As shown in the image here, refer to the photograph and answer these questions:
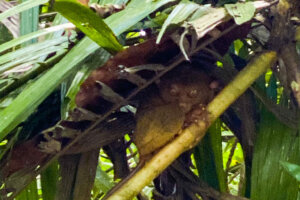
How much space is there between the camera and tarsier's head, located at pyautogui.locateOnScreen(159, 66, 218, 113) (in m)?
0.56

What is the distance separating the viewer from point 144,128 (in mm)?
559

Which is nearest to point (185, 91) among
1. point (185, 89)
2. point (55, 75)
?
point (185, 89)

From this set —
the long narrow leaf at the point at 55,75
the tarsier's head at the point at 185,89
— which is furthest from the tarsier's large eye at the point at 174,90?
the long narrow leaf at the point at 55,75

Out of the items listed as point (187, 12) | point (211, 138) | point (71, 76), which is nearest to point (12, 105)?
point (71, 76)

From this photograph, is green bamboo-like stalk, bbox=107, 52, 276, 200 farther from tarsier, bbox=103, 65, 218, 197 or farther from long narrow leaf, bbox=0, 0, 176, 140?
long narrow leaf, bbox=0, 0, 176, 140

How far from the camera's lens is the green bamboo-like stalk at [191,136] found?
51cm

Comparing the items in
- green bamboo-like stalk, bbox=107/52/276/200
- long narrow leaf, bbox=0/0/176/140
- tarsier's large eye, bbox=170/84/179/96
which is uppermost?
long narrow leaf, bbox=0/0/176/140

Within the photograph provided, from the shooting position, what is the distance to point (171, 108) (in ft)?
1.82

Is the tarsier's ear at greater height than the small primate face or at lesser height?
lesser

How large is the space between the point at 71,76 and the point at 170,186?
9.0 inches

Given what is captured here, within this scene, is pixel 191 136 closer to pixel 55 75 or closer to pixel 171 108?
pixel 171 108

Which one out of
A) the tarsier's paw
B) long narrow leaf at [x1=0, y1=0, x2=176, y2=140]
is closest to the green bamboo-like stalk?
the tarsier's paw

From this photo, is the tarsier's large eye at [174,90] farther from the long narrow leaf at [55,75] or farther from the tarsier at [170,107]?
the long narrow leaf at [55,75]

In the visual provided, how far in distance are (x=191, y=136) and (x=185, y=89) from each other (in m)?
0.06
